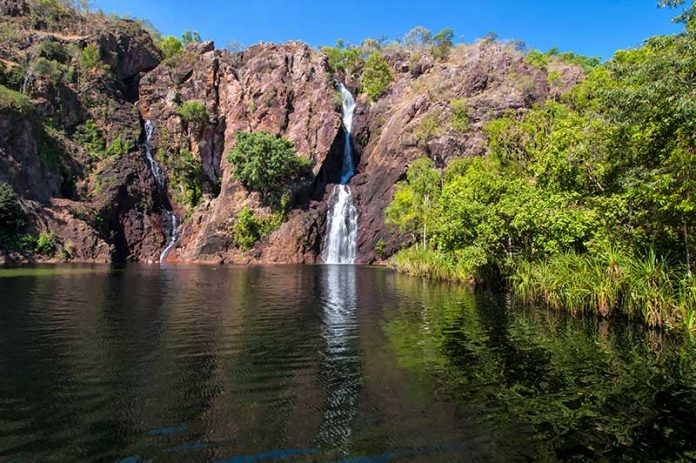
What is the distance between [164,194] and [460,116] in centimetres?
5321

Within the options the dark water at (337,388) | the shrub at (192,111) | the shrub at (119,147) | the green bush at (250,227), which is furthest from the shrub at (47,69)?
the dark water at (337,388)

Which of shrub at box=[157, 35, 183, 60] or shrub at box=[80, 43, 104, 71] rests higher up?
shrub at box=[157, 35, 183, 60]

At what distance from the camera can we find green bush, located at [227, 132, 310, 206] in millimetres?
77750

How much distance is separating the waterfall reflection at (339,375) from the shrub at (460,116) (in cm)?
5905

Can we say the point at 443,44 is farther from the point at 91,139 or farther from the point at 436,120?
the point at 91,139

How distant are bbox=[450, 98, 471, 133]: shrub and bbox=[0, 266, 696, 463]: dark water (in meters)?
60.2

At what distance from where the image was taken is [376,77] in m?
99.2

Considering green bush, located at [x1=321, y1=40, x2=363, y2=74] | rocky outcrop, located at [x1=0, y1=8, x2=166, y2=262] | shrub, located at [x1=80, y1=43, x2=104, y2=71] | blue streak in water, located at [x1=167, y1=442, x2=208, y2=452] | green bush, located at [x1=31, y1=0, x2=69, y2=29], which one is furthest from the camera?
green bush, located at [x1=321, y1=40, x2=363, y2=74]

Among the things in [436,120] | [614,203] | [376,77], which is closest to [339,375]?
[614,203]

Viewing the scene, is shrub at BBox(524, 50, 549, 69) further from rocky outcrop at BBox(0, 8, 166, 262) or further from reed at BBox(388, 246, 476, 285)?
rocky outcrop at BBox(0, 8, 166, 262)

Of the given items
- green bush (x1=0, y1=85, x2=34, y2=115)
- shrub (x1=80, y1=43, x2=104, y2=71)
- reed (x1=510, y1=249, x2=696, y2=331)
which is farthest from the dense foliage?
shrub (x1=80, y1=43, x2=104, y2=71)

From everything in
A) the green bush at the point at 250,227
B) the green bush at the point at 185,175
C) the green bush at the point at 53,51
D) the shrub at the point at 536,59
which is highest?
the shrub at the point at 536,59

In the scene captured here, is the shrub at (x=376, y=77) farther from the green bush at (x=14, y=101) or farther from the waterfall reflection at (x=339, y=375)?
the waterfall reflection at (x=339, y=375)

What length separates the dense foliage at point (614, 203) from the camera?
16953 mm
